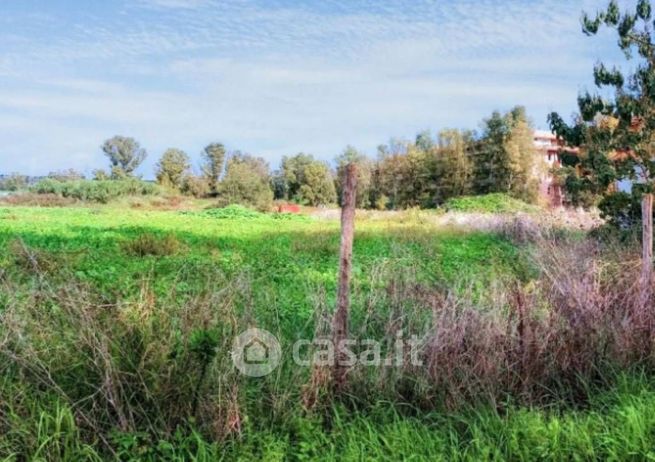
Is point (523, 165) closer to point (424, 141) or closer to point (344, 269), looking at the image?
point (424, 141)

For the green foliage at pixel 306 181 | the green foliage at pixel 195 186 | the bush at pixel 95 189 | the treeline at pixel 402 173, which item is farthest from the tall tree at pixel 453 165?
the bush at pixel 95 189

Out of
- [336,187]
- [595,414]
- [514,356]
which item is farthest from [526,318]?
[336,187]

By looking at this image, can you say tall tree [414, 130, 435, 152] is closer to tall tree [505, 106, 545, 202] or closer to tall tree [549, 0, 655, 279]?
tall tree [505, 106, 545, 202]

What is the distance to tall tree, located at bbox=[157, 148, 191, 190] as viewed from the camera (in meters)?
50.0

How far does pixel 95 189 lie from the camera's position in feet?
143

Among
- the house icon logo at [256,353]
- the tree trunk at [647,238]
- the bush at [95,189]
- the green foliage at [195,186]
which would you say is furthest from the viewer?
the green foliage at [195,186]

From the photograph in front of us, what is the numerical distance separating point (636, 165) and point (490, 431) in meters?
6.36

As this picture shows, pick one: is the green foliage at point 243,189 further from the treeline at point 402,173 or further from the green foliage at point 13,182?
the green foliage at point 13,182

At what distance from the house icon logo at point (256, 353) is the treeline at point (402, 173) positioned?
34.6 m

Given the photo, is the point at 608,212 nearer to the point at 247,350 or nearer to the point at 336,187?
the point at 247,350

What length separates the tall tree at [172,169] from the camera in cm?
5000

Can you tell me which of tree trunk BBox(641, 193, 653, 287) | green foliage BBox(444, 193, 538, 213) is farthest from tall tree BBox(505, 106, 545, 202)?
tree trunk BBox(641, 193, 653, 287)

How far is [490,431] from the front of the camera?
345cm

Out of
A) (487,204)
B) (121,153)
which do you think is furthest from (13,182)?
(487,204)
